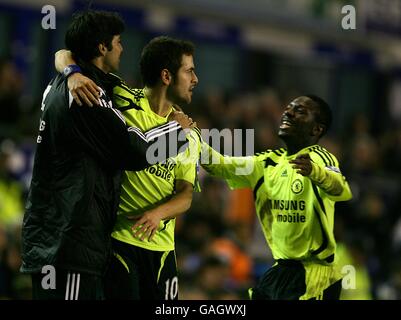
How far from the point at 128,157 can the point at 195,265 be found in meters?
4.57

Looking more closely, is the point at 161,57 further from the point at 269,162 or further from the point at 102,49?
the point at 269,162

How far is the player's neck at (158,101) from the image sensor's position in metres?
5.47

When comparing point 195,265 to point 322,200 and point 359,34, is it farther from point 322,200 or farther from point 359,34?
point 359,34

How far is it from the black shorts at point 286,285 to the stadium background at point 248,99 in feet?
9.11

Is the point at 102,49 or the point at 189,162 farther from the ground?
the point at 102,49

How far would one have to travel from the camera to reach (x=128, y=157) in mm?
5066

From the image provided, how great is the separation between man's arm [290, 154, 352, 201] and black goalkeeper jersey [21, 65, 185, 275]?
84 centimetres

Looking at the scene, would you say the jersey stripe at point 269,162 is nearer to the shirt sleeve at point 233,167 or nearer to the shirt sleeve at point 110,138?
the shirt sleeve at point 233,167

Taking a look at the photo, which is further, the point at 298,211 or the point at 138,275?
the point at 298,211

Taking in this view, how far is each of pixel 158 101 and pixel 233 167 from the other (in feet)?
2.34

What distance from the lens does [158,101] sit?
547cm

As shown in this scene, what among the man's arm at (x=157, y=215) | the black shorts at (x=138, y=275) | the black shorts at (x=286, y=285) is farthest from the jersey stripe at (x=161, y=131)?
the black shorts at (x=286, y=285)

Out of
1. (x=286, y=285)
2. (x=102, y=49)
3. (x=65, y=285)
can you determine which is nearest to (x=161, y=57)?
(x=102, y=49)

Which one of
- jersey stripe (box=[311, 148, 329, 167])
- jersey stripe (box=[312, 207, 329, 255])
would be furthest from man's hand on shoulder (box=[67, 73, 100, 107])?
jersey stripe (box=[312, 207, 329, 255])
